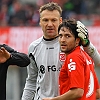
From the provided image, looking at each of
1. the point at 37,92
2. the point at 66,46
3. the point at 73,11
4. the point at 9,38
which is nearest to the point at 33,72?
the point at 37,92

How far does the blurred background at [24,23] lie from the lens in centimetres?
1770

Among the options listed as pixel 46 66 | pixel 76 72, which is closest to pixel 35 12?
pixel 46 66

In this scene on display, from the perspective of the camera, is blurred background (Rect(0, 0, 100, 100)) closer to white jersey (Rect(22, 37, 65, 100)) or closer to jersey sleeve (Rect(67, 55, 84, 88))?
white jersey (Rect(22, 37, 65, 100))

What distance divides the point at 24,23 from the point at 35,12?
578 mm

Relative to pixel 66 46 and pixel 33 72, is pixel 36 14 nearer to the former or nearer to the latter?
pixel 33 72

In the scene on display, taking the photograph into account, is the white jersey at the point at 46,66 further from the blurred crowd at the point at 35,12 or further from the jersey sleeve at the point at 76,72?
the blurred crowd at the point at 35,12

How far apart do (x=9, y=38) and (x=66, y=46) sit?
1161 centimetres

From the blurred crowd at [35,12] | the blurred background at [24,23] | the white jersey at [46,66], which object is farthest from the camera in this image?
the blurred crowd at [35,12]

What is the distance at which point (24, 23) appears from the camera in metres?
18.5

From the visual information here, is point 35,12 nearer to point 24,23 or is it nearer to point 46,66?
point 24,23

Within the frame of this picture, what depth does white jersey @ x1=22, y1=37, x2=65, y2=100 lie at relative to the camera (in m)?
7.16

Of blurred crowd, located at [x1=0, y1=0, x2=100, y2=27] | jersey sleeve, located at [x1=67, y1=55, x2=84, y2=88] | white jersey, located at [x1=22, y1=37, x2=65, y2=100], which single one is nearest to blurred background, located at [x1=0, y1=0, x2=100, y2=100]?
blurred crowd, located at [x1=0, y1=0, x2=100, y2=27]

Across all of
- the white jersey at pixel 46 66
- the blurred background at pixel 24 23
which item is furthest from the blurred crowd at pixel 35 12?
the white jersey at pixel 46 66

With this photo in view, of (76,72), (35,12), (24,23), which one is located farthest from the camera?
(35,12)
